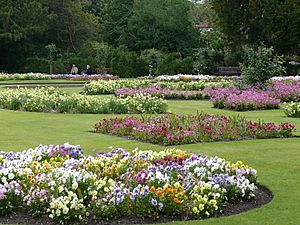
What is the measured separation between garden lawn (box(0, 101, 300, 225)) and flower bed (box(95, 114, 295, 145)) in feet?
1.18

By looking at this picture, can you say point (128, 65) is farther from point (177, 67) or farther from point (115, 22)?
point (115, 22)

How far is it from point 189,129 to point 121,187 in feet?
18.3

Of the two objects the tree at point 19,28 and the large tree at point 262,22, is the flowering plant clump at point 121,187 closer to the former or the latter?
the large tree at point 262,22

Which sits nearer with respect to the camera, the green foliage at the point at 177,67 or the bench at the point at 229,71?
the bench at the point at 229,71

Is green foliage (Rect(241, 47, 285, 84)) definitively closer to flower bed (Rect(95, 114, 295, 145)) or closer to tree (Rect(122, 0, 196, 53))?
flower bed (Rect(95, 114, 295, 145))

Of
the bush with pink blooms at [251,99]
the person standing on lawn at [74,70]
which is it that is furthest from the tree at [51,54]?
the bush with pink blooms at [251,99]

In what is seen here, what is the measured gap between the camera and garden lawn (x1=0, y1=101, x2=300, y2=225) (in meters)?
6.52

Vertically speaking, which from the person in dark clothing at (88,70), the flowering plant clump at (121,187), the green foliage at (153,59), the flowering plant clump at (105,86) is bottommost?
the flowering plant clump at (121,187)

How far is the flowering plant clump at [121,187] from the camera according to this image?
6.19 m

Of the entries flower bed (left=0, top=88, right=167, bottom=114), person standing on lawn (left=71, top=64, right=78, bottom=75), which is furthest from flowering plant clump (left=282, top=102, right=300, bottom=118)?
person standing on lawn (left=71, top=64, right=78, bottom=75)

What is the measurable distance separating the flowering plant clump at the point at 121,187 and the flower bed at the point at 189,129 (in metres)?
3.86

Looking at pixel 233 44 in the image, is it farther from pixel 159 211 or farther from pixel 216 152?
pixel 159 211

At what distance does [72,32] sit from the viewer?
183 ft

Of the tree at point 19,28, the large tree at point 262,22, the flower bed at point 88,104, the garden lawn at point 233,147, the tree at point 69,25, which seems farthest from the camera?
the tree at point 69,25
